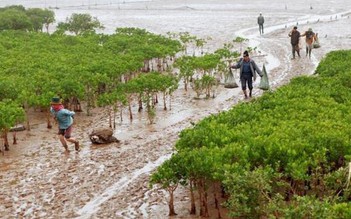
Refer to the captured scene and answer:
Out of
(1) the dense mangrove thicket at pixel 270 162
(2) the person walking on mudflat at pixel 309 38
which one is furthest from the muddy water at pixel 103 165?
(1) the dense mangrove thicket at pixel 270 162

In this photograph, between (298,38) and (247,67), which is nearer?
(247,67)

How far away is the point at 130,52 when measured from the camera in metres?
24.2

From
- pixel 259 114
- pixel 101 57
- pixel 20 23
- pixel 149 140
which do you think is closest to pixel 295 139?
pixel 259 114

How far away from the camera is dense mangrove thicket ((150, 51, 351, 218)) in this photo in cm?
841

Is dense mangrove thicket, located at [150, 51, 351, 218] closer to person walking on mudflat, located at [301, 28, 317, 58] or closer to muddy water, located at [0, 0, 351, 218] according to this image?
muddy water, located at [0, 0, 351, 218]

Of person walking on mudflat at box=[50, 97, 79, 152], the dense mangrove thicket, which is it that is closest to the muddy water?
person walking on mudflat at box=[50, 97, 79, 152]

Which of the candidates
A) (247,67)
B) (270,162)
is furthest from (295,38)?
(270,162)

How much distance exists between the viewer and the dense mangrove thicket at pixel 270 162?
331 inches

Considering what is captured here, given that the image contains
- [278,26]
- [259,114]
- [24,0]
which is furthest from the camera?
[24,0]

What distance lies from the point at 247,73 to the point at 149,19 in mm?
35861

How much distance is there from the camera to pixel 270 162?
977cm

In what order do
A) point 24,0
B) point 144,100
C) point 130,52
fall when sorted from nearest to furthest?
point 144,100 → point 130,52 → point 24,0

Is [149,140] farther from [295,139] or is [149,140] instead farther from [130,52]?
[130,52]

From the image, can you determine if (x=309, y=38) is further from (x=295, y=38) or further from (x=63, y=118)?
(x=63, y=118)
